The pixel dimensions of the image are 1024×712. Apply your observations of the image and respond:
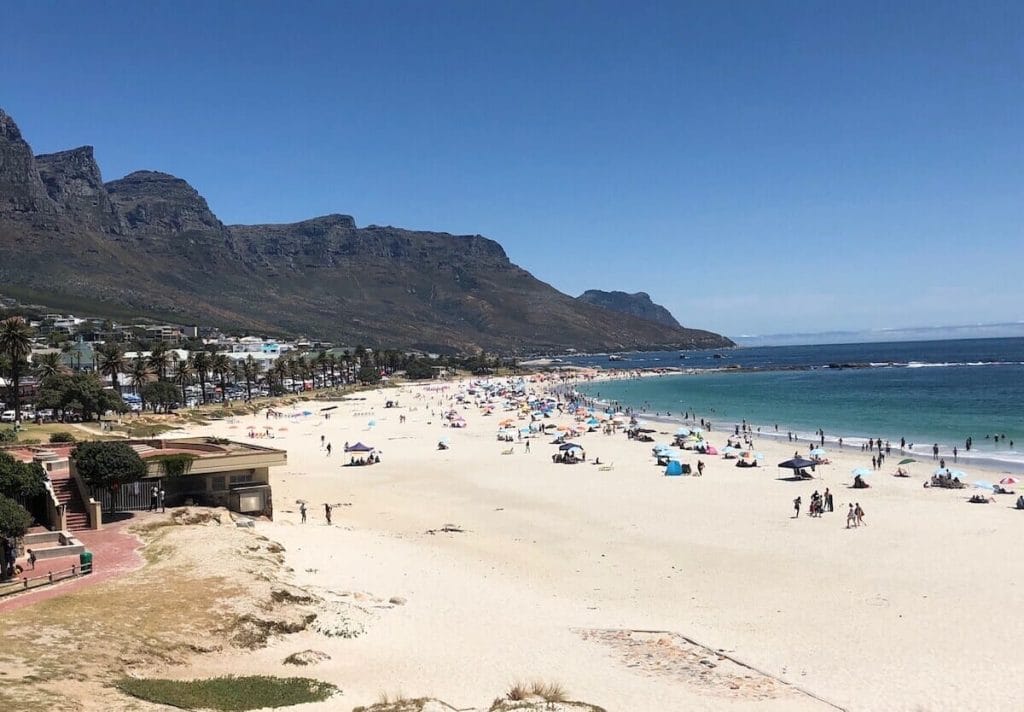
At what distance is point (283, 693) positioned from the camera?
1059 centimetres

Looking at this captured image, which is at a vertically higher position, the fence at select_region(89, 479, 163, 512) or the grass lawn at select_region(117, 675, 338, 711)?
the fence at select_region(89, 479, 163, 512)

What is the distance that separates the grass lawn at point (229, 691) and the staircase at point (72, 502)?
38.8 ft

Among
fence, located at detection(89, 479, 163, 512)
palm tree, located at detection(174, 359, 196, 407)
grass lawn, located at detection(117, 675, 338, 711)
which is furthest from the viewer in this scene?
palm tree, located at detection(174, 359, 196, 407)

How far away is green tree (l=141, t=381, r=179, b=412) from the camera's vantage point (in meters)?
67.8

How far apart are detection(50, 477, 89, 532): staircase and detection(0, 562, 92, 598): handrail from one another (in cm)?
533

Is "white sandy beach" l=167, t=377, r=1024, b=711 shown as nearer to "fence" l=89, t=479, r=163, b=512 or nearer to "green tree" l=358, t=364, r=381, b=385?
"fence" l=89, t=479, r=163, b=512

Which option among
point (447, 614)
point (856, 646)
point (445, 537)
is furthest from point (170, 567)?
point (856, 646)

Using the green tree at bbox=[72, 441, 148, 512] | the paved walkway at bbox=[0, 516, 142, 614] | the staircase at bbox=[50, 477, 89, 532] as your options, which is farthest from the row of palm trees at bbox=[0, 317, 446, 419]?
the paved walkway at bbox=[0, 516, 142, 614]

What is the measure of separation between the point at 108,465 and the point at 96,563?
5.45m

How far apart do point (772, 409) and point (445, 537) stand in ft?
187

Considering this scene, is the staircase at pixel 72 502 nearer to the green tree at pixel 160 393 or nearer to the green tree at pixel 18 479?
the green tree at pixel 18 479

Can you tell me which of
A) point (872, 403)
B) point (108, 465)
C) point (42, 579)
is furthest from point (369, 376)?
point (42, 579)

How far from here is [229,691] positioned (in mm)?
10383

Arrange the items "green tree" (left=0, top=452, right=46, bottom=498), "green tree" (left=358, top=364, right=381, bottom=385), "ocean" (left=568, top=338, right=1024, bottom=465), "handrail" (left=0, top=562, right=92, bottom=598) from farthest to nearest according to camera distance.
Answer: "green tree" (left=358, top=364, right=381, bottom=385) → "ocean" (left=568, top=338, right=1024, bottom=465) → "green tree" (left=0, top=452, right=46, bottom=498) → "handrail" (left=0, top=562, right=92, bottom=598)
